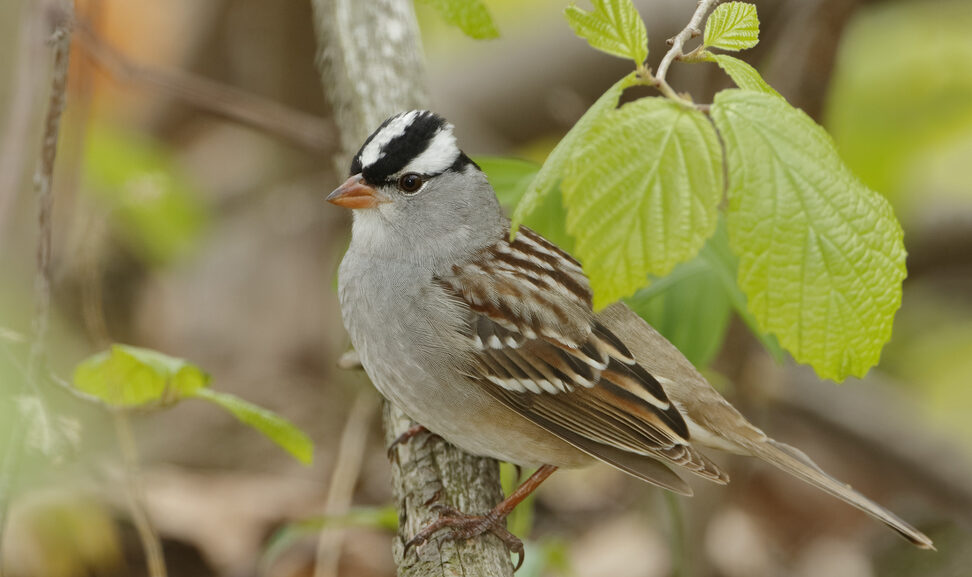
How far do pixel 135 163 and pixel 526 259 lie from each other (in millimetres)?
2709

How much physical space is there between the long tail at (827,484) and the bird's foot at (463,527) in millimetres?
630

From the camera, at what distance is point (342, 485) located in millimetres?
3289

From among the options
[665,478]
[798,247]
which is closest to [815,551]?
[665,478]

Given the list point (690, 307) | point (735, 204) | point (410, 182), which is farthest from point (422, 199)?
point (735, 204)

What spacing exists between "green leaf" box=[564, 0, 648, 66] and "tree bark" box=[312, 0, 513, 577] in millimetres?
1049

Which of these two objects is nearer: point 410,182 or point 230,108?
point 410,182

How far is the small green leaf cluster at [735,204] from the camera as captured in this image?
50.4 inches

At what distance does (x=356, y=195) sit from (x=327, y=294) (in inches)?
101

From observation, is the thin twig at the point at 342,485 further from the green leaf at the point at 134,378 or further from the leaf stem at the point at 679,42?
the leaf stem at the point at 679,42

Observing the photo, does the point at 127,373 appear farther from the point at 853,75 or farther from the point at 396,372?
the point at 853,75

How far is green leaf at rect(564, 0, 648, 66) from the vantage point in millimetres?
1351

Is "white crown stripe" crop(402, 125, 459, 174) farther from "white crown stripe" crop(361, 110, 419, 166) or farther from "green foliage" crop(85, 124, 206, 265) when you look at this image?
"green foliage" crop(85, 124, 206, 265)

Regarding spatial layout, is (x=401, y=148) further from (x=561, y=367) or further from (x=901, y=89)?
(x=901, y=89)

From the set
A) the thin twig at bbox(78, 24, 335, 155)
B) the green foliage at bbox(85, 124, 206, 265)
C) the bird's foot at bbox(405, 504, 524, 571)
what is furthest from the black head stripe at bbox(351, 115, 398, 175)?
the green foliage at bbox(85, 124, 206, 265)
